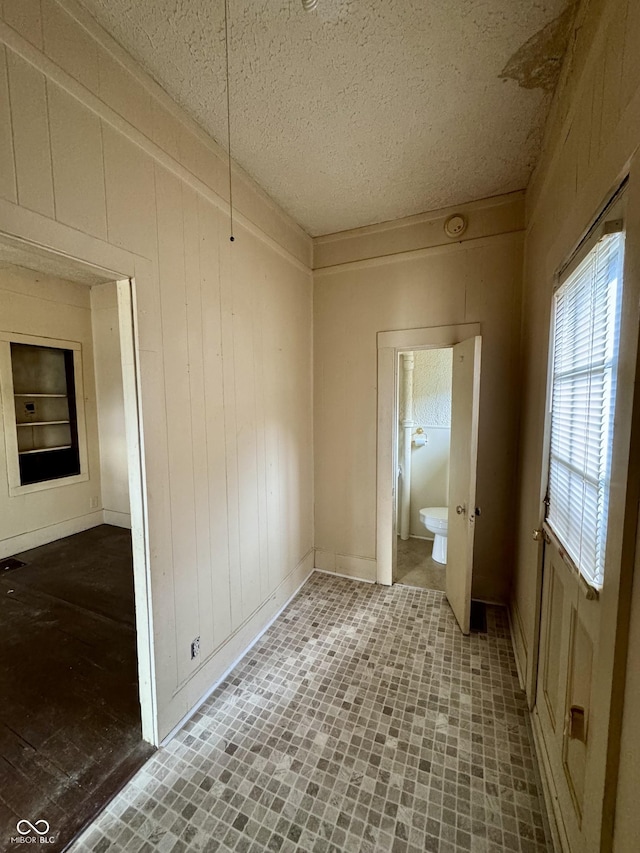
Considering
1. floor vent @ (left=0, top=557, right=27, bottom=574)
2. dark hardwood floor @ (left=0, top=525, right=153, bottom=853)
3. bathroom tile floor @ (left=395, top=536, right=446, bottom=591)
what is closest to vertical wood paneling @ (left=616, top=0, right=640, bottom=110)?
dark hardwood floor @ (left=0, top=525, right=153, bottom=853)

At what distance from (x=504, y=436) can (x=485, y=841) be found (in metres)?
1.97

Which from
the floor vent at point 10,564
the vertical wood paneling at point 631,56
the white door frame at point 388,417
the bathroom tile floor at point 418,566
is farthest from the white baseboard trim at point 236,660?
the vertical wood paneling at point 631,56

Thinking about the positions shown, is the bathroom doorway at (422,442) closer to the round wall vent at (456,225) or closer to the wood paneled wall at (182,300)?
the round wall vent at (456,225)

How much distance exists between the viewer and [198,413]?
1.62 meters

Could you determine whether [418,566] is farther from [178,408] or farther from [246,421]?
[178,408]

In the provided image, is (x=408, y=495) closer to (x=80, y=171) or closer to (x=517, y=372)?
(x=517, y=372)

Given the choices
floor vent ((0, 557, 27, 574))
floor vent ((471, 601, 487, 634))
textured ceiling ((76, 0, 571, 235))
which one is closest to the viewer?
textured ceiling ((76, 0, 571, 235))

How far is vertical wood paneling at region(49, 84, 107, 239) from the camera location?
1028mm

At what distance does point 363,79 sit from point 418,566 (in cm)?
329

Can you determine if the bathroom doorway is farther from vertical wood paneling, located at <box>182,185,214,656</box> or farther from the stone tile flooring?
vertical wood paneling, located at <box>182,185,214,656</box>

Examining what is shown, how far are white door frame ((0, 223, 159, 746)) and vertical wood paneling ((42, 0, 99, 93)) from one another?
51 cm

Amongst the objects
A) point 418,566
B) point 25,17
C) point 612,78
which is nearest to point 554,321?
point 612,78

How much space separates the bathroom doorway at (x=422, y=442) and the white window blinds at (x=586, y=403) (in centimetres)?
201

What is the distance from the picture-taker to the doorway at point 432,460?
6.82ft
